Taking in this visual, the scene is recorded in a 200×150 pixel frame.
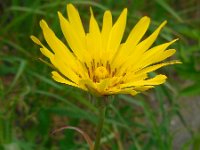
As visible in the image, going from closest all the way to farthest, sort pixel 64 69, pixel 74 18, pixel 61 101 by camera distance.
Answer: pixel 64 69
pixel 74 18
pixel 61 101

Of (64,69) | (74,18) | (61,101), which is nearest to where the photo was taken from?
(64,69)

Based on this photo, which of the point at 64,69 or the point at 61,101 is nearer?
the point at 64,69

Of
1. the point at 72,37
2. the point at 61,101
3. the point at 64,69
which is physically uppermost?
the point at 61,101

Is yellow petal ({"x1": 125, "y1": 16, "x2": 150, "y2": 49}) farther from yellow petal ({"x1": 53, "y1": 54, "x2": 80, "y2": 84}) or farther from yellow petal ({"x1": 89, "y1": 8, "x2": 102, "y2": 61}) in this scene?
yellow petal ({"x1": 53, "y1": 54, "x2": 80, "y2": 84})

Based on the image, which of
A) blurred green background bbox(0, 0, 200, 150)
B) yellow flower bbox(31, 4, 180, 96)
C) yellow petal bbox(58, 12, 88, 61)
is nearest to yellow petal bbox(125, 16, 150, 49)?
yellow flower bbox(31, 4, 180, 96)

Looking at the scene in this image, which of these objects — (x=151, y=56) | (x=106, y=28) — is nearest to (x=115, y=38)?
(x=106, y=28)

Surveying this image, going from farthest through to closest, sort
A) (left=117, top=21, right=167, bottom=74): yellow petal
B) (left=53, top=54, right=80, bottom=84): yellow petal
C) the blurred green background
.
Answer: the blurred green background
(left=117, top=21, right=167, bottom=74): yellow petal
(left=53, top=54, right=80, bottom=84): yellow petal

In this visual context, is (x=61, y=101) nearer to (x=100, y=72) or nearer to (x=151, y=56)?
(x=100, y=72)

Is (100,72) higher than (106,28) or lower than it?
lower

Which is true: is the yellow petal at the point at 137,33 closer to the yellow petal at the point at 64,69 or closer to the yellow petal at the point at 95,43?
the yellow petal at the point at 95,43
